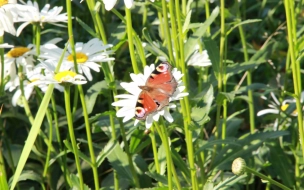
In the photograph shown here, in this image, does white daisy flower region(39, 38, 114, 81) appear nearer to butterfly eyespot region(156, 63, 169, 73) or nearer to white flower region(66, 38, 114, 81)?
white flower region(66, 38, 114, 81)

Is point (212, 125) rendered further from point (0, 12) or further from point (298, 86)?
point (0, 12)

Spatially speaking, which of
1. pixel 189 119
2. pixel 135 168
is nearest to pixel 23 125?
pixel 135 168

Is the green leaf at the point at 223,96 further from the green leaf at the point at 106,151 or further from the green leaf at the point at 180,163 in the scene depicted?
the green leaf at the point at 106,151

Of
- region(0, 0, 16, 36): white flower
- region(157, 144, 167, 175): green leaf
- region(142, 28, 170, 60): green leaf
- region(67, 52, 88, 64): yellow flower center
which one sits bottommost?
region(157, 144, 167, 175): green leaf

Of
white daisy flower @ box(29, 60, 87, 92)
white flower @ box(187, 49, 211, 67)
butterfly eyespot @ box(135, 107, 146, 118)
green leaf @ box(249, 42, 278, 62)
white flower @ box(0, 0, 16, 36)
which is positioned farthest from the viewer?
green leaf @ box(249, 42, 278, 62)

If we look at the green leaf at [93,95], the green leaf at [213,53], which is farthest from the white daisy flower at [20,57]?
the green leaf at [213,53]

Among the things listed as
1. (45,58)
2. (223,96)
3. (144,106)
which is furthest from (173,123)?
(45,58)

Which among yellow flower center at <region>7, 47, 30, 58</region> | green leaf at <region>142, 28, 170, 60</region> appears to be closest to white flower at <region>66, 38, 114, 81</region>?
green leaf at <region>142, 28, 170, 60</region>
